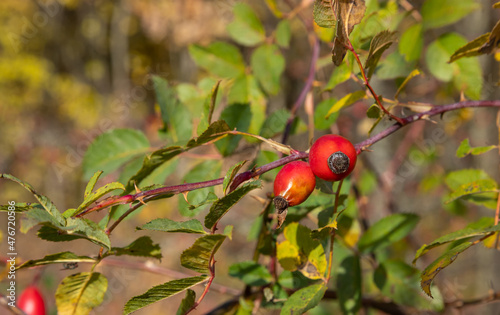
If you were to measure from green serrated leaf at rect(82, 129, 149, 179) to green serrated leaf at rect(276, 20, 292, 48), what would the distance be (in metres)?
0.40

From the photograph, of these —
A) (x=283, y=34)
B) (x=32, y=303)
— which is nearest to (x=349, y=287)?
(x=283, y=34)

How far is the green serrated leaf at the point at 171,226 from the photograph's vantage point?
45 cm

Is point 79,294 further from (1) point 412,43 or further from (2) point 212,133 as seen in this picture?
(1) point 412,43

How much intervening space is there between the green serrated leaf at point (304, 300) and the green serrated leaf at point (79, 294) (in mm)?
270

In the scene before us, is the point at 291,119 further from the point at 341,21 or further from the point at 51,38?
the point at 51,38

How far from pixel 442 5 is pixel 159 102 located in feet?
2.24

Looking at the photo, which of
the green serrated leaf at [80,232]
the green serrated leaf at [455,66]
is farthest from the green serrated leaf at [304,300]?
the green serrated leaf at [455,66]

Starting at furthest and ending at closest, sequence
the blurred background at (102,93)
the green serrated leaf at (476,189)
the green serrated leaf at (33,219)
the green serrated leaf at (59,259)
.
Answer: the blurred background at (102,93)
the green serrated leaf at (476,189)
the green serrated leaf at (59,259)
the green serrated leaf at (33,219)

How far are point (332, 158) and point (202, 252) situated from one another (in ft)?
0.63

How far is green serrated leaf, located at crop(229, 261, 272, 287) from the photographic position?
68cm

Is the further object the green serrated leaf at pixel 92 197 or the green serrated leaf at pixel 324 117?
the green serrated leaf at pixel 324 117

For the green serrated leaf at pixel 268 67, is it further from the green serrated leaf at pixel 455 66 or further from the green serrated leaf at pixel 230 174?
the green serrated leaf at pixel 230 174

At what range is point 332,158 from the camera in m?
0.45

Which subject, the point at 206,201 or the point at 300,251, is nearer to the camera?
the point at 206,201
